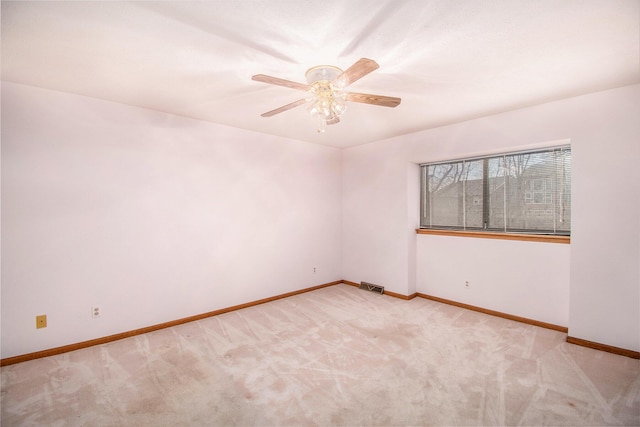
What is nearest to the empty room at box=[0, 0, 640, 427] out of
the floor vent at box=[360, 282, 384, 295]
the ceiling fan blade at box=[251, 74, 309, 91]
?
the ceiling fan blade at box=[251, 74, 309, 91]

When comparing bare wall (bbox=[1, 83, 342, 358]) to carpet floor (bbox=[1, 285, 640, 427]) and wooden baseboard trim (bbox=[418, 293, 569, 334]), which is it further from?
wooden baseboard trim (bbox=[418, 293, 569, 334])

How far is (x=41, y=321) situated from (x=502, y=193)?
5177 millimetres

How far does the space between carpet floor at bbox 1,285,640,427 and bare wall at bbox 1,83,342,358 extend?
417 millimetres

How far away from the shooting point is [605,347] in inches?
107

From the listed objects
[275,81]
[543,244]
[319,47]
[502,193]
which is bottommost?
[543,244]

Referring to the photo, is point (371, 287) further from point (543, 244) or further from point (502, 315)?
point (543, 244)

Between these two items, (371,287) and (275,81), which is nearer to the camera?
(275,81)

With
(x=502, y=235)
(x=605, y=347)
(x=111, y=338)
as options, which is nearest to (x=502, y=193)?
(x=502, y=235)

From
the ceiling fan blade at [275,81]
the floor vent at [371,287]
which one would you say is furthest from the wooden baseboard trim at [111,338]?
the ceiling fan blade at [275,81]

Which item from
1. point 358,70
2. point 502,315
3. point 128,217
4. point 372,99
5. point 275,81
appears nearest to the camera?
point 358,70

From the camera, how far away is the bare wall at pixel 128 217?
2576mm

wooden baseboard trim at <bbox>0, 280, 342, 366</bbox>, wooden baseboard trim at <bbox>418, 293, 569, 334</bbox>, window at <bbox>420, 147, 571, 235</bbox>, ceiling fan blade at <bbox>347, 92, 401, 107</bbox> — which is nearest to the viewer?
ceiling fan blade at <bbox>347, 92, 401, 107</bbox>

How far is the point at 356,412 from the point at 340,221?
356 centimetres

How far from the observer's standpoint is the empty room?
6.01 ft
